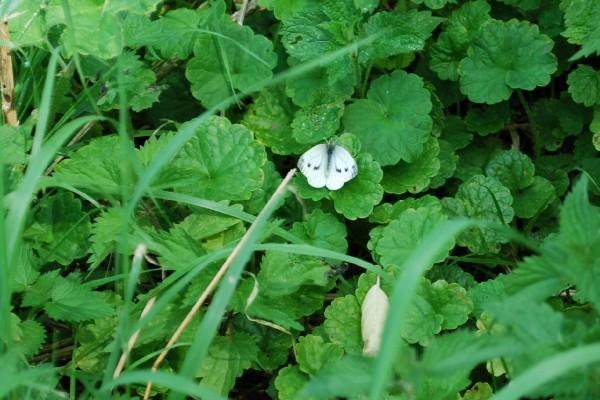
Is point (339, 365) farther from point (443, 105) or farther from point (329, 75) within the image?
point (443, 105)

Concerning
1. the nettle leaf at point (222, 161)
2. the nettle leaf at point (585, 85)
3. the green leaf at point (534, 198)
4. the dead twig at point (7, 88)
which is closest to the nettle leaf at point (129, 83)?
the dead twig at point (7, 88)

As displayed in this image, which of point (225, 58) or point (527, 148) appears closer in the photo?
point (225, 58)

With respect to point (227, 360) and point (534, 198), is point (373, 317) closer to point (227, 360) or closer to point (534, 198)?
point (227, 360)

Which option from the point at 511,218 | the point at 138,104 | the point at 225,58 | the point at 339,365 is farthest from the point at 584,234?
the point at 138,104

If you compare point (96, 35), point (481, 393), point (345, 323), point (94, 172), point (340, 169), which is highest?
point (96, 35)

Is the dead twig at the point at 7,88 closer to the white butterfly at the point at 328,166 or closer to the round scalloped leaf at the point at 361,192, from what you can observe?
the white butterfly at the point at 328,166

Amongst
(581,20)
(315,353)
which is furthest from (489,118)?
(315,353)

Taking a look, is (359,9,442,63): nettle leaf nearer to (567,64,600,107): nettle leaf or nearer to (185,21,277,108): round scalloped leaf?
(185,21,277,108): round scalloped leaf
